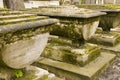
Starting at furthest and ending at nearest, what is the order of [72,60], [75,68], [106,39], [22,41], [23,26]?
[106,39], [72,60], [75,68], [22,41], [23,26]

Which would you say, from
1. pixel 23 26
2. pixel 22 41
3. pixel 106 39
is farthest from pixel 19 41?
pixel 106 39

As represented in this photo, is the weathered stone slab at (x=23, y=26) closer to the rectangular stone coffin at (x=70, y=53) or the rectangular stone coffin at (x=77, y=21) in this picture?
the rectangular stone coffin at (x=77, y=21)

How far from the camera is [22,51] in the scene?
1812 millimetres

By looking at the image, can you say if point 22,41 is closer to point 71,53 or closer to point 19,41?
point 19,41

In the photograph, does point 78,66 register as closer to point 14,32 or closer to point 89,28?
point 89,28

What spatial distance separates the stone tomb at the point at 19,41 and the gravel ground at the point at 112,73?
138 centimetres

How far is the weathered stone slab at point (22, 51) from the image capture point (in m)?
1.67

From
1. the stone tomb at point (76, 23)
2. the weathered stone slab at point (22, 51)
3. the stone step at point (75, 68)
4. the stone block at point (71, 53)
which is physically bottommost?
the stone step at point (75, 68)

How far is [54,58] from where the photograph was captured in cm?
321

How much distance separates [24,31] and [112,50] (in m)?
2.71

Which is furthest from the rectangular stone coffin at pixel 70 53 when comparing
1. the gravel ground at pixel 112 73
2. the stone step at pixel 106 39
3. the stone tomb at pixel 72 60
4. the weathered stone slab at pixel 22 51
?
the weathered stone slab at pixel 22 51

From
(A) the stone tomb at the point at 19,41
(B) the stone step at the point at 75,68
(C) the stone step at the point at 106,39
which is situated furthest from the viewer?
(C) the stone step at the point at 106,39

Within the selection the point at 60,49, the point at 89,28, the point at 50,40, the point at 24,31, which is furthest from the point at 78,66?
the point at 24,31

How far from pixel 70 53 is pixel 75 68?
0.30 m
